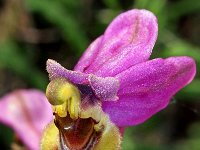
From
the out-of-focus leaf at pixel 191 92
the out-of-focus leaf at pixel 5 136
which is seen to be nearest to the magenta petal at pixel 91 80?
the out-of-focus leaf at pixel 191 92

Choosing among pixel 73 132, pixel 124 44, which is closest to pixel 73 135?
pixel 73 132

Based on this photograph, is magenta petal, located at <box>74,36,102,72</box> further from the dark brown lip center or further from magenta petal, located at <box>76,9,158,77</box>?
the dark brown lip center

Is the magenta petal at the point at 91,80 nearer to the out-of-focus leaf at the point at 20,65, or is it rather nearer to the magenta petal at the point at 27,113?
the magenta petal at the point at 27,113

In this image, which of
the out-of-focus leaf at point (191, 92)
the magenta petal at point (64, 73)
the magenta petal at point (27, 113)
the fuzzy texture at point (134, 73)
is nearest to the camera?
the magenta petal at point (64, 73)

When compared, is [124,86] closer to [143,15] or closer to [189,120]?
[143,15]

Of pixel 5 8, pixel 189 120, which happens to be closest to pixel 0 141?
pixel 5 8

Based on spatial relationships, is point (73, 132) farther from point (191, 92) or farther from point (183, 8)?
point (183, 8)
